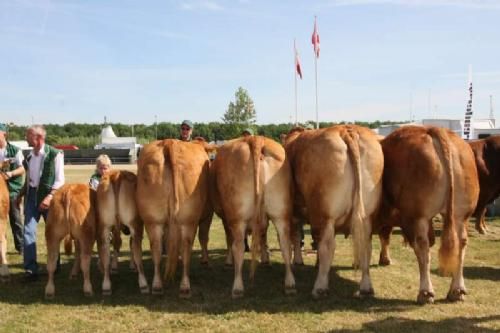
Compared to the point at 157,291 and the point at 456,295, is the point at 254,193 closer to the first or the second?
the point at 157,291

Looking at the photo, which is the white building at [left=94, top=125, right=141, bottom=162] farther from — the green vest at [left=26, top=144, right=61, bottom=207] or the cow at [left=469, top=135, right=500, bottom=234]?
the cow at [left=469, top=135, right=500, bottom=234]

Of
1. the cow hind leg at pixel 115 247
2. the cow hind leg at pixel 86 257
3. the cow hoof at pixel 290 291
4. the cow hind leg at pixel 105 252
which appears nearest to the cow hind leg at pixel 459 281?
the cow hoof at pixel 290 291

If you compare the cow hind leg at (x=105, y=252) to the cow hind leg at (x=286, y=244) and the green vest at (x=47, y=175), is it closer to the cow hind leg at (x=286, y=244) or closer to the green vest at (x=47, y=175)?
the green vest at (x=47, y=175)

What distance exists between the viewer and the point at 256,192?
19.7 feet

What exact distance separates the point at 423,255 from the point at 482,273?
2.21 m

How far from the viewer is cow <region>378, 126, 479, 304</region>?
18.8 feet

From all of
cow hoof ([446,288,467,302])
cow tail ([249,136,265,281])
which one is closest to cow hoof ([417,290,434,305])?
cow hoof ([446,288,467,302])

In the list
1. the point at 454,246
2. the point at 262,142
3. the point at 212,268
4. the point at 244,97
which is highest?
the point at 244,97

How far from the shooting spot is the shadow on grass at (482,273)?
712 centimetres

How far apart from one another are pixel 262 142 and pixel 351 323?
241cm

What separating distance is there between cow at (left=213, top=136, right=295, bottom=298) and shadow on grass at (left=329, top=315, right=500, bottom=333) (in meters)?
1.41

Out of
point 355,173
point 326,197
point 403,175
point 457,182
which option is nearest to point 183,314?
point 326,197

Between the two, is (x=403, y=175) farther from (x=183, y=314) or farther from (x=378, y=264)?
(x=183, y=314)

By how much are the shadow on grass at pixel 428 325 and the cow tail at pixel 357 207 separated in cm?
94
